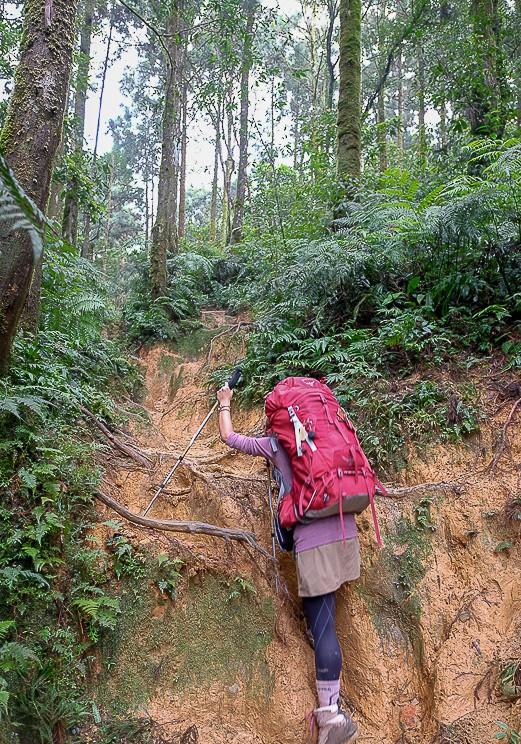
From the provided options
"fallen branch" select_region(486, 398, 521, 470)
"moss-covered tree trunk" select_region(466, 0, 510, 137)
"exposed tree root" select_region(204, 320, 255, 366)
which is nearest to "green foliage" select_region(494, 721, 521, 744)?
"fallen branch" select_region(486, 398, 521, 470)

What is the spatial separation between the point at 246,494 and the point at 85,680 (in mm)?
1997

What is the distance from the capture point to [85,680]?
3342 millimetres

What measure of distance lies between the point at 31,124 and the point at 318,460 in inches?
138

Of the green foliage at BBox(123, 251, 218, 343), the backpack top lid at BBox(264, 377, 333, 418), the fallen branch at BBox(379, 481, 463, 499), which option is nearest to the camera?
the backpack top lid at BBox(264, 377, 333, 418)

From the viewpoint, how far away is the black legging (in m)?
3.46

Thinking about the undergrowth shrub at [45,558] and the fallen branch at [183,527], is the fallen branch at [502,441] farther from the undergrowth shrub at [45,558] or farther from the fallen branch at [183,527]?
the undergrowth shrub at [45,558]

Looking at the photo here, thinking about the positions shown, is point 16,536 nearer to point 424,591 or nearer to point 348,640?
point 348,640

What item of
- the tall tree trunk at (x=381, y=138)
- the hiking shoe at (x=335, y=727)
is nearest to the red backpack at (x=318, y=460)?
the hiking shoe at (x=335, y=727)

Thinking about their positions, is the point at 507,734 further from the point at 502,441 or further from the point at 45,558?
the point at 45,558

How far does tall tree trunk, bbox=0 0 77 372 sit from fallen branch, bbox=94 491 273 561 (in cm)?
160

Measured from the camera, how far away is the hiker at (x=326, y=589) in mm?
3406

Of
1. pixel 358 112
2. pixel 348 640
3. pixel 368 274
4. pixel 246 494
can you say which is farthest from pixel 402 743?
pixel 358 112

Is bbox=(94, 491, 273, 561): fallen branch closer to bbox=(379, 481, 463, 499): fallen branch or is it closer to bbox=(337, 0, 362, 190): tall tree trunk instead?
bbox=(379, 481, 463, 499): fallen branch

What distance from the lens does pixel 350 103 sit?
9.43 m
